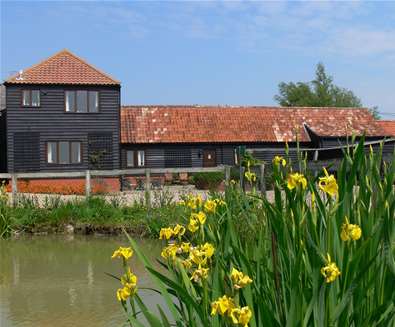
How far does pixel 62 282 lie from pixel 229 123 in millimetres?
28572

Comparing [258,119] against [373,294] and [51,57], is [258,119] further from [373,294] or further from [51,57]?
[373,294]

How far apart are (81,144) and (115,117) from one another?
2280mm

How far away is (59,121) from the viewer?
31.4m

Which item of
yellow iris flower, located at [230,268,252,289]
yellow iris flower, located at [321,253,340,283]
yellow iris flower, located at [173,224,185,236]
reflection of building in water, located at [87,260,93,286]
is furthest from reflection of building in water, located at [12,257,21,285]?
yellow iris flower, located at [321,253,340,283]

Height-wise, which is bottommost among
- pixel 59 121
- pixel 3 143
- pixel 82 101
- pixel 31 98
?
pixel 3 143

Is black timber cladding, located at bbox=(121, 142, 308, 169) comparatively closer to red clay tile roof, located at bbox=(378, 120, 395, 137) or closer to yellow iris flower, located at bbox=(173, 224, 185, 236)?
red clay tile roof, located at bbox=(378, 120, 395, 137)

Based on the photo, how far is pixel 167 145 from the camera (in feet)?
114

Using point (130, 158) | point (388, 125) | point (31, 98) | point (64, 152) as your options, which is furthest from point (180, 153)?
point (388, 125)

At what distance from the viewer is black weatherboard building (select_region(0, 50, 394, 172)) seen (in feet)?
101

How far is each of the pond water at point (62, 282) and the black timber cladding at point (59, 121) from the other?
18.3 metres

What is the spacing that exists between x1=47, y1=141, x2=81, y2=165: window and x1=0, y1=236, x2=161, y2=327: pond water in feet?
60.7

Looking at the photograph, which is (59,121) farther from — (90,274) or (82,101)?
(90,274)

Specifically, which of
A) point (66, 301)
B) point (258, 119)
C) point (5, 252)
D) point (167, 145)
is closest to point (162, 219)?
point (5, 252)

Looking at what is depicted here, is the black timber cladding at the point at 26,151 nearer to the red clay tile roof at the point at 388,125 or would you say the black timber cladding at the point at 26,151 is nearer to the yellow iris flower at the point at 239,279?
the red clay tile roof at the point at 388,125
